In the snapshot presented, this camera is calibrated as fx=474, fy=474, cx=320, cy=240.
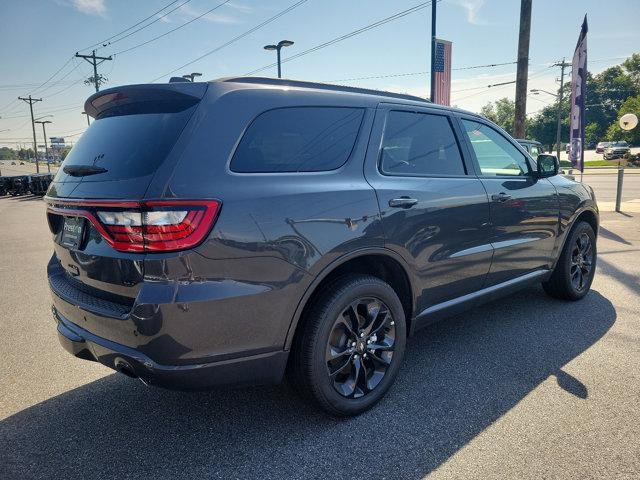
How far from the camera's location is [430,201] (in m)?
2.95

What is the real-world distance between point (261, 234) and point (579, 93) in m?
12.6

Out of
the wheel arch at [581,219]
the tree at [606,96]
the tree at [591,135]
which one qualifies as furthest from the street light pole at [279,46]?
Result: the tree at [591,135]

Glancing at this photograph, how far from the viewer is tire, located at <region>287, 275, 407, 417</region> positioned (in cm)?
243

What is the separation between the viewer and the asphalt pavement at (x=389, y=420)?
2.24 m

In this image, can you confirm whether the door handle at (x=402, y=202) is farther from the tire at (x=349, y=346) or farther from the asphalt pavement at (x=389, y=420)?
the asphalt pavement at (x=389, y=420)

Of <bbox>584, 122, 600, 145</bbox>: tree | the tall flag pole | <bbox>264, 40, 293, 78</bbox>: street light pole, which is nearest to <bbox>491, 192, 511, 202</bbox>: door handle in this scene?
the tall flag pole

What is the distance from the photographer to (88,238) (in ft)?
7.49

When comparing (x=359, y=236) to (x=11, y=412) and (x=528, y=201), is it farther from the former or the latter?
(x=11, y=412)

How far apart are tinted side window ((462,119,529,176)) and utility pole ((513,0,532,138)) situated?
899cm

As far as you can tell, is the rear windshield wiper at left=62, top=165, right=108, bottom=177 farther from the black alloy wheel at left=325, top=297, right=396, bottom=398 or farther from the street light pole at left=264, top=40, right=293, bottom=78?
the street light pole at left=264, top=40, right=293, bottom=78

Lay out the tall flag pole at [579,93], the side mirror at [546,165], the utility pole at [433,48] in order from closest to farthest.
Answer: the side mirror at [546,165]
the tall flag pole at [579,93]
the utility pole at [433,48]

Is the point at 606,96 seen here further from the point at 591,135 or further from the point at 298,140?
the point at 298,140

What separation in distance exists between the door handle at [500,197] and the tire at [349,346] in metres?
1.25

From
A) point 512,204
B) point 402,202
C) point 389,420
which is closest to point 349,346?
point 389,420
